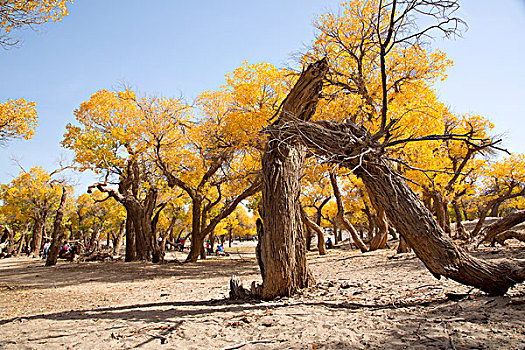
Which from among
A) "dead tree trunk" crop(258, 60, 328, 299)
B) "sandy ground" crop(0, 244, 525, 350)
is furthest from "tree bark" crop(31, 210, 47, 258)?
"dead tree trunk" crop(258, 60, 328, 299)

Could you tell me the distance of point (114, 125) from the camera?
44.6 feet

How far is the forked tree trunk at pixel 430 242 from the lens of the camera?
3209 millimetres

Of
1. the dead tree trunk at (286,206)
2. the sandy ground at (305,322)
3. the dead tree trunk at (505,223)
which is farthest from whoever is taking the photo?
the dead tree trunk at (505,223)

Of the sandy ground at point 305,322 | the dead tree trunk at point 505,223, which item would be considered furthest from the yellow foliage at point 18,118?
the dead tree trunk at point 505,223

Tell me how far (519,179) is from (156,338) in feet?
59.3

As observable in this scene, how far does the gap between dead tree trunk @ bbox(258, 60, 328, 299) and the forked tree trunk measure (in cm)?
137

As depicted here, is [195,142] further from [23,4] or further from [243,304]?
[243,304]

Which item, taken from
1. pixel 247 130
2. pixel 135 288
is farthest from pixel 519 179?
pixel 135 288

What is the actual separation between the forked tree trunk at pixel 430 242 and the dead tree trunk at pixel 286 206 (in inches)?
53.8

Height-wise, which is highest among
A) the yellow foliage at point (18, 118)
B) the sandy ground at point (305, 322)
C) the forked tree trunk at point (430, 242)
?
the yellow foliage at point (18, 118)

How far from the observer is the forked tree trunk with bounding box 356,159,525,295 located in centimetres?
321

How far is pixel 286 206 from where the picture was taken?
475cm

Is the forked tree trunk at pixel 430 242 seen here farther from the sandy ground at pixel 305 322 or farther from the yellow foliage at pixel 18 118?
the yellow foliage at pixel 18 118

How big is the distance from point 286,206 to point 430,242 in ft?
6.73
